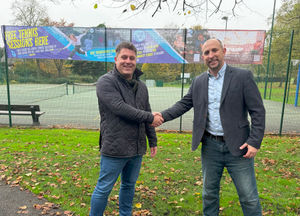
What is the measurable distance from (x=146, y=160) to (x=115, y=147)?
2.83m

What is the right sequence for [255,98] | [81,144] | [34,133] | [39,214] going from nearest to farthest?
[255,98] → [39,214] → [81,144] → [34,133]

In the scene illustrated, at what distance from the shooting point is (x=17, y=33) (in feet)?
24.2

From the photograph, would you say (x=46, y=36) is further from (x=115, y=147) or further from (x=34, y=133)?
(x=115, y=147)

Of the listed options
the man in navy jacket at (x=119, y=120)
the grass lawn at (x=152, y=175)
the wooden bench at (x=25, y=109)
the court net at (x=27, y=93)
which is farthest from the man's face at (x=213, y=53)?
the court net at (x=27, y=93)

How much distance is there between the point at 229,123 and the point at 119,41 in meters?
5.72

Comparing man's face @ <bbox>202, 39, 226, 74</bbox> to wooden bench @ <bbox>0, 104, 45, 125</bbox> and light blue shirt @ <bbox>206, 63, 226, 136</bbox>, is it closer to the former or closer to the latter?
light blue shirt @ <bbox>206, 63, 226, 136</bbox>

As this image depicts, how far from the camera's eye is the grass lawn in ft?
10.9

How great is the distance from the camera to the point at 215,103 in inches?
94.6

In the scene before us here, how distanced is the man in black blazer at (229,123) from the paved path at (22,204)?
7.14 feet

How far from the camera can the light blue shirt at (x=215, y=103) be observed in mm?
2383

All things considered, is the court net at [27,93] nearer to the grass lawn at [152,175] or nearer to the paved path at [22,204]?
the grass lawn at [152,175]

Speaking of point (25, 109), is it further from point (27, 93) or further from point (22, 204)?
point (27, 93)

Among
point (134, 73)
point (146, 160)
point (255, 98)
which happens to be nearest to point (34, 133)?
point (146, 160)

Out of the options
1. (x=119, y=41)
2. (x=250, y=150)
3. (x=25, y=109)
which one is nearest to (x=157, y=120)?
(x=250, y=150)
